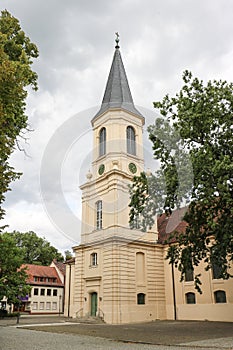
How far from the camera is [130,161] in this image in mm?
33969

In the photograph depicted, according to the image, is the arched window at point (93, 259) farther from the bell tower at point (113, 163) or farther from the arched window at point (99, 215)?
the arched window at point (99, 215)

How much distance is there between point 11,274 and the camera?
113 feet

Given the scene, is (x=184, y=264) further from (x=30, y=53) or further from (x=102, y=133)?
(x=102, y=133)

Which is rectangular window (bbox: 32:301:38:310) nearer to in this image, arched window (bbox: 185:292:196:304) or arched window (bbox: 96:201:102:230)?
arched window (bbox: 96:201:102:230)

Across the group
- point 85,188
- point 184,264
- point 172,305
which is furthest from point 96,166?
point 184,264

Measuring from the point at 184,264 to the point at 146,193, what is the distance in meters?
4.22

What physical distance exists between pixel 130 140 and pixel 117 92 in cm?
A: 577

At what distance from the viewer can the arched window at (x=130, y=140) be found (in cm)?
3484

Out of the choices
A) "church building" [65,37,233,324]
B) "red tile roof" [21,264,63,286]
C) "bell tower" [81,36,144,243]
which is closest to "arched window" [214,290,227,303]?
"church building" [65,37,233,324]

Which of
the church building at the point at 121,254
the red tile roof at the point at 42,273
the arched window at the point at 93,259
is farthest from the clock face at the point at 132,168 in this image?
the red tile roof at the point at 42,273

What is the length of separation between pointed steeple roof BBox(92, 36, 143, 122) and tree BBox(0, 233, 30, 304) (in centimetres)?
1624

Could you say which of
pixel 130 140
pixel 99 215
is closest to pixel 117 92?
pixel 130 140

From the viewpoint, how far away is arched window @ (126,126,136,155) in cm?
3484

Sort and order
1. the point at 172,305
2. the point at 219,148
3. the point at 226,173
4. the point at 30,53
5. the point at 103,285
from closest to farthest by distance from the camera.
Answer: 1. the point at 30,53
2. the point at 226,173
3. the point at 219,148
4. the point at 103,285
5. the point at 172,305
